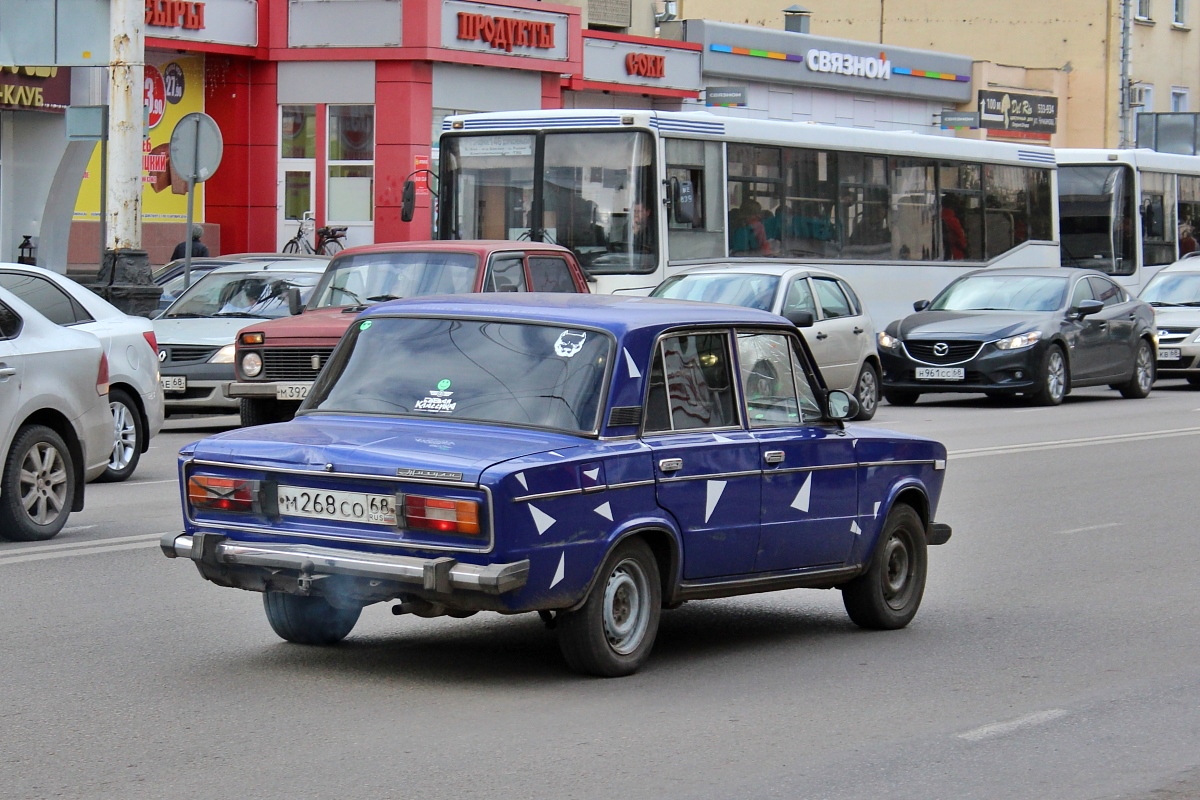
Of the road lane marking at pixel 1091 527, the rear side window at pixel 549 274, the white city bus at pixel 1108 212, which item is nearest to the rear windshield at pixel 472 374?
the road lane marking at pixel 1091 527

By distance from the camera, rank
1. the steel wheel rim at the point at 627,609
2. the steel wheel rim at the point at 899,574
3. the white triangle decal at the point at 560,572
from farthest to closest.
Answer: the steel wheel rim at the point at 899,574 < the steel wheel rim at the point at 627,609 < the white triangle decal at the point at 560,572

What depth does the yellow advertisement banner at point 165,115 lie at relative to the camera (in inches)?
1328

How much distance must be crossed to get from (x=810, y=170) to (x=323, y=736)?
19521mm

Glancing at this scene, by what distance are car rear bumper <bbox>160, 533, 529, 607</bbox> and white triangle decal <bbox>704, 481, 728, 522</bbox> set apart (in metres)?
1.08

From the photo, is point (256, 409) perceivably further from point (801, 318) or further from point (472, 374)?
point (472, 374)

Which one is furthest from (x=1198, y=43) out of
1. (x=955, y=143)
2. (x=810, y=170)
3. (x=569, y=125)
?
(x=569, y=125)

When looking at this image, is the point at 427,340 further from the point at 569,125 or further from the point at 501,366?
the point at 569,125

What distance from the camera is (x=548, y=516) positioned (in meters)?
6.54

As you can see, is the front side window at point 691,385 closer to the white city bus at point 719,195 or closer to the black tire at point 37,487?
the black tire at point 37,487

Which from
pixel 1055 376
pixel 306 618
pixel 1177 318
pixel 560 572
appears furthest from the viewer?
pixel 1177 318

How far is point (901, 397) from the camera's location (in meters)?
23.4

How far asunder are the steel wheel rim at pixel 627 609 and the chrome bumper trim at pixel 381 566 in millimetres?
616

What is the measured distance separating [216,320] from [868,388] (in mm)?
7038

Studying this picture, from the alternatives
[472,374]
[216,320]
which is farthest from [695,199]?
[472,374]
